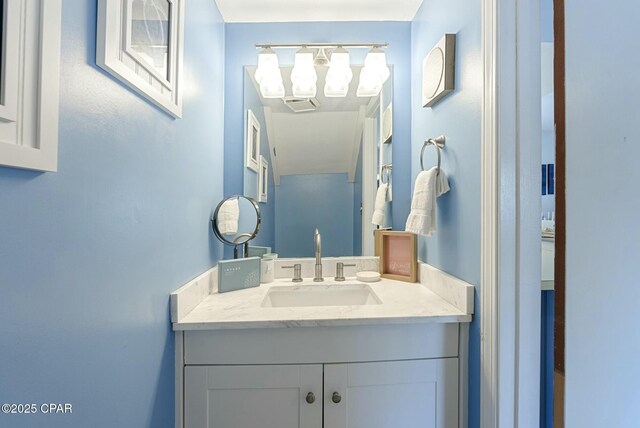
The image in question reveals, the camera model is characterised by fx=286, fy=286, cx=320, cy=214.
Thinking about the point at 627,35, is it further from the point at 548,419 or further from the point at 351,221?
the point at 548,419

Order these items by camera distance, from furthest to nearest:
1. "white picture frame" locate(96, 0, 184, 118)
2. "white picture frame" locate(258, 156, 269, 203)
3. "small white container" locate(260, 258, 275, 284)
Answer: "white picture frame" locate(258, 156, 269, 203)
"small white container" locate(260, 258, 275, 284)
"white picture frame" locate(96, 0, 184, 118)

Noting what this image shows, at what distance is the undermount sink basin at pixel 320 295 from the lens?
4.14 feet

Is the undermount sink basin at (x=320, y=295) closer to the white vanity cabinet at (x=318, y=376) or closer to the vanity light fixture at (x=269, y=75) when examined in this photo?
the white vanity cabinet at (x=318, y=376)

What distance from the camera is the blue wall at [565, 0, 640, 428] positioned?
0.81m

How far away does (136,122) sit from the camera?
2.25 ft

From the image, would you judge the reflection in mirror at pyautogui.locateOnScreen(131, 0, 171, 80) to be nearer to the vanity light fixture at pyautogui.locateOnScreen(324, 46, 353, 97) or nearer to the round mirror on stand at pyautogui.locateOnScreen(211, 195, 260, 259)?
the round mirror on stand at pyautogui.locateOnScreen(211, 195, 260, 259)

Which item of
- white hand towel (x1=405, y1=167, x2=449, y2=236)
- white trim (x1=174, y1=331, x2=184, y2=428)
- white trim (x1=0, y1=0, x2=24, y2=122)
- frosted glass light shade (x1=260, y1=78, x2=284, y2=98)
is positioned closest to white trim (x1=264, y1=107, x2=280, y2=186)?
frosted glass light shade (x1=260, y1=78, x2=284, y2=98)

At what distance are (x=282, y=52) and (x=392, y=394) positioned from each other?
152 cm

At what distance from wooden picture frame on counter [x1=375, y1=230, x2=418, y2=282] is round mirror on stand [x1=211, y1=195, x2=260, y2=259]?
0.61 metres

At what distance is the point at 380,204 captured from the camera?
1459mm

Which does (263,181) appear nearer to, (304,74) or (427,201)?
(304,74)

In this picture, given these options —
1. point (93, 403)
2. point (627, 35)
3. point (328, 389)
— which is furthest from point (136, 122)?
point (627, 35)

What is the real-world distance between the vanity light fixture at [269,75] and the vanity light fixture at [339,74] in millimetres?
236

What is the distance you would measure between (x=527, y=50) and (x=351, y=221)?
935 mm
